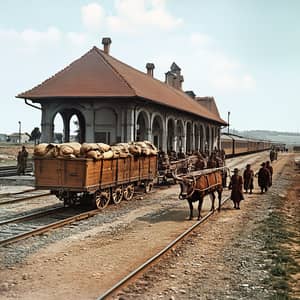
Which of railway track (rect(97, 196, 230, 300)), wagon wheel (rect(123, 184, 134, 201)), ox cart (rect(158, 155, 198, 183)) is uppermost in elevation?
ox cart (rect(158, 155, 198, 183))

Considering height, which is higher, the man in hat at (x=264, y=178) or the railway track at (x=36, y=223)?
the man in hat at (x=264, y=178)

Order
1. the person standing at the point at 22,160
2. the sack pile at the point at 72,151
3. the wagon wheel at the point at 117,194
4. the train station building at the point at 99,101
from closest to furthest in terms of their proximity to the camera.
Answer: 1. the sack pile at the point at 72,151
2. the wagon wheel at the point at 117,194
3. the train station building at the point at 99,101
4. the person standing at the point at 22,160

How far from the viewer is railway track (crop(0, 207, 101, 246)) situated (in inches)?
432

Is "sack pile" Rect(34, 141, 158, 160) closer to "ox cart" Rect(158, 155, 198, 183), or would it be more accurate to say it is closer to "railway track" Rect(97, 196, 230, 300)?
"railway track" Rect(97, 196, 230, 300)

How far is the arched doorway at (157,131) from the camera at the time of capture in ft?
111

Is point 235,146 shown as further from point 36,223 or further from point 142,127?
point 36,223

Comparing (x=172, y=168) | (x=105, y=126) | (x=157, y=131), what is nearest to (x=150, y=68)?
(x=157, y=131)

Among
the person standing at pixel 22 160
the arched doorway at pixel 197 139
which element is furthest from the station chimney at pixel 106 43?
the person standing at pixel 22 160

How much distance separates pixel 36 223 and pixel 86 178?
85.5 inches

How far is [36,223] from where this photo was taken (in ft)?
42.4

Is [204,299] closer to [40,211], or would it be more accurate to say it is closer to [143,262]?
[143,262]

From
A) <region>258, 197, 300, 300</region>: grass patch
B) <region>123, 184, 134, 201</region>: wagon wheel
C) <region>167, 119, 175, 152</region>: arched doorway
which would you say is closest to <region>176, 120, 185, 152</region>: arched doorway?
<region>167, 119, 175, 152</region>: arched doorway

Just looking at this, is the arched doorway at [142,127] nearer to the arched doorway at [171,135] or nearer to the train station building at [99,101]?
the train station building at [99,101]

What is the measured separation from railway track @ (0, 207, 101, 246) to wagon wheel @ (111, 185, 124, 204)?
1.69 metres
